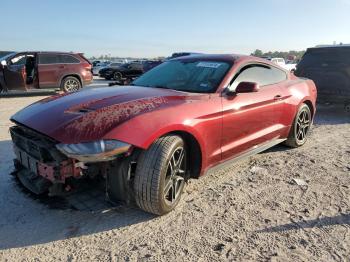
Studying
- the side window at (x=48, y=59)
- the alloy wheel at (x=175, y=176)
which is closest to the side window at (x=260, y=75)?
the alloy wheel at (x=175, y=176)

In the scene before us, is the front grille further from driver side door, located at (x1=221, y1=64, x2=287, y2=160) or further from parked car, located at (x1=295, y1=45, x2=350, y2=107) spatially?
parked car, located at (x1=295, y1=45, x2=350, y2=107)

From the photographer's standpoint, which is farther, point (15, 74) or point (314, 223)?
point (15, 74)

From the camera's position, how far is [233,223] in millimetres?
3490

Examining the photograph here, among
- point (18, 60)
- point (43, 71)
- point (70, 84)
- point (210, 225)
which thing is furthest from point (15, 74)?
point (210, 225)

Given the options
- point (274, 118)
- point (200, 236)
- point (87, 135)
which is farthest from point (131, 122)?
point (274, 118)

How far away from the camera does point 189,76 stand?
461 centimetres

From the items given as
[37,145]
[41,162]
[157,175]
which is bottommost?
[157,175]

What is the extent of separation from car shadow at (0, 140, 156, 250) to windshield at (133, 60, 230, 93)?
158cm

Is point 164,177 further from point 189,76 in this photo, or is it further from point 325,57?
point 325,57

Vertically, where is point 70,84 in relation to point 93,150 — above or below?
below

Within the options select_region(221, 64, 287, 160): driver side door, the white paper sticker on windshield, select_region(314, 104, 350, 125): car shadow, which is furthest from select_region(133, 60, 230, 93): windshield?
select_region(314, 104, 350, 125): car shadow

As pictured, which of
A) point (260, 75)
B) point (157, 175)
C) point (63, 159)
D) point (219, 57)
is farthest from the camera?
point (260, 75)

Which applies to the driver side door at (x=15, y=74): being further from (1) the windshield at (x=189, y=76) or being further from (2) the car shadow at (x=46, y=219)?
(2) the car shadow at (x=46, y=219)

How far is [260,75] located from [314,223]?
2.30 m
